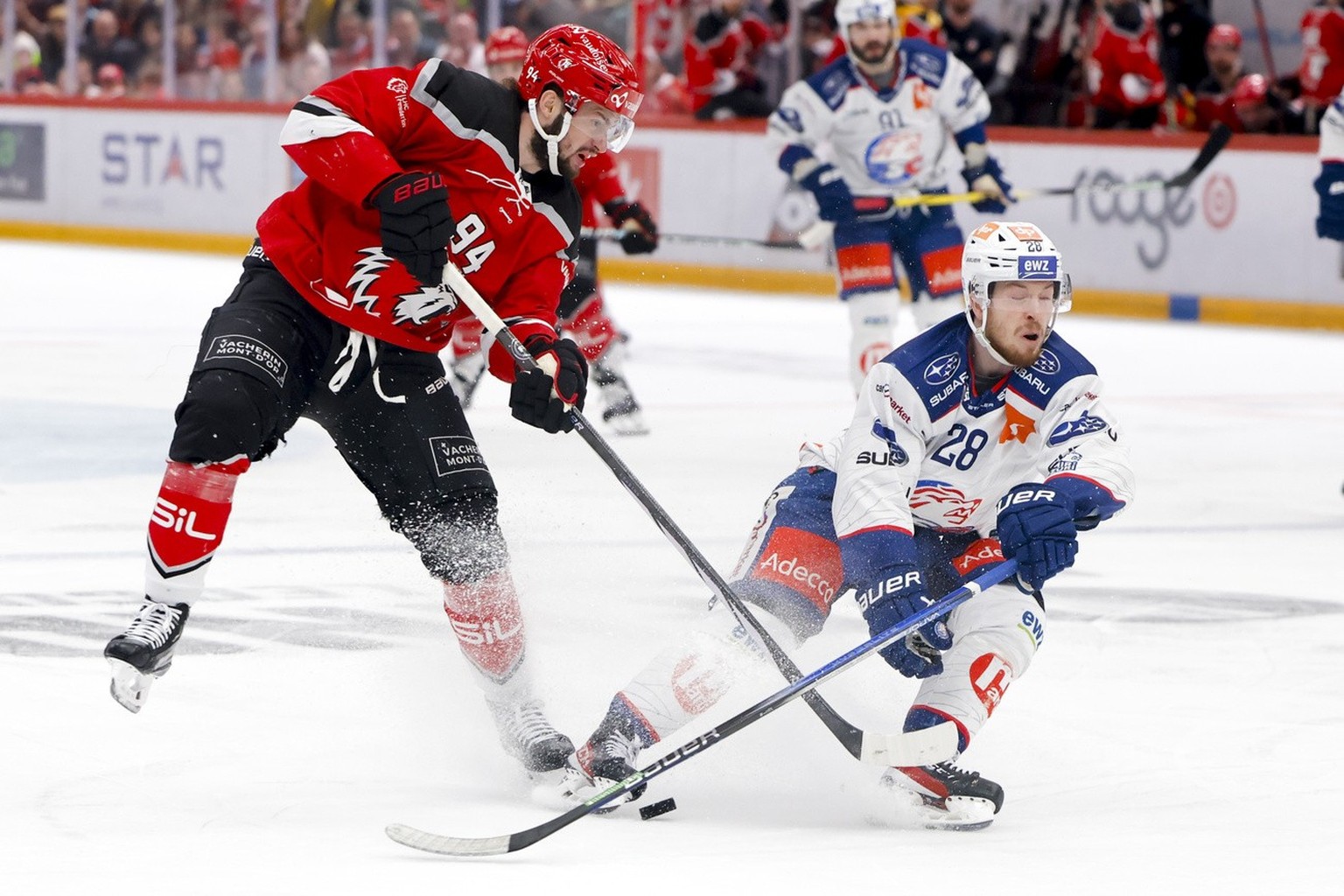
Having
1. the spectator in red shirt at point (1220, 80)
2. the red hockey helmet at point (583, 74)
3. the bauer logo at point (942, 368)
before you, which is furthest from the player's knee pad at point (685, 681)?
the spectator in red shirt at point (1220, 80)

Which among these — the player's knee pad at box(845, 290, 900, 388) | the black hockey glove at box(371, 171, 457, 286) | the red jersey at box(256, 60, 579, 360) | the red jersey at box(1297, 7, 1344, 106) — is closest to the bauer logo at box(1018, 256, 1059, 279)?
the red jersey at box(256, 60, 579, 360)

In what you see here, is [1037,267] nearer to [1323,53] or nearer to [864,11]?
[864,11]

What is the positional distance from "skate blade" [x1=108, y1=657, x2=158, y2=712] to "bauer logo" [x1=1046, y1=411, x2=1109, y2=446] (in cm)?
141

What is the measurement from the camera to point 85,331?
35.7 ft

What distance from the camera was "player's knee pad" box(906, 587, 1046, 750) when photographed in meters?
3.45

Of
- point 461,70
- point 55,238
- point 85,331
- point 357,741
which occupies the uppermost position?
point 461,70

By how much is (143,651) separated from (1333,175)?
15.4 ft

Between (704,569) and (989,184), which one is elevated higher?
(704,569)

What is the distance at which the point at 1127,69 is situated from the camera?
12359 mm

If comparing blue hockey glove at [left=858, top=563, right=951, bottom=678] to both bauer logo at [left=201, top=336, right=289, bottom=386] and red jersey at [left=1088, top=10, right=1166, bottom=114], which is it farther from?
red jersey at [left=1088, top=10, right=1166, bottom=114]

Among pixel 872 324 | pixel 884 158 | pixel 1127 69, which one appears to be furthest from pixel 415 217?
pixel 1127 69

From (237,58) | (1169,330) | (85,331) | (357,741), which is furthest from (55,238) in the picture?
(357,741)

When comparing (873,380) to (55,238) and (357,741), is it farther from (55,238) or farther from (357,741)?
(55,238)

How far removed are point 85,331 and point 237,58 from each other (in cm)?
626
